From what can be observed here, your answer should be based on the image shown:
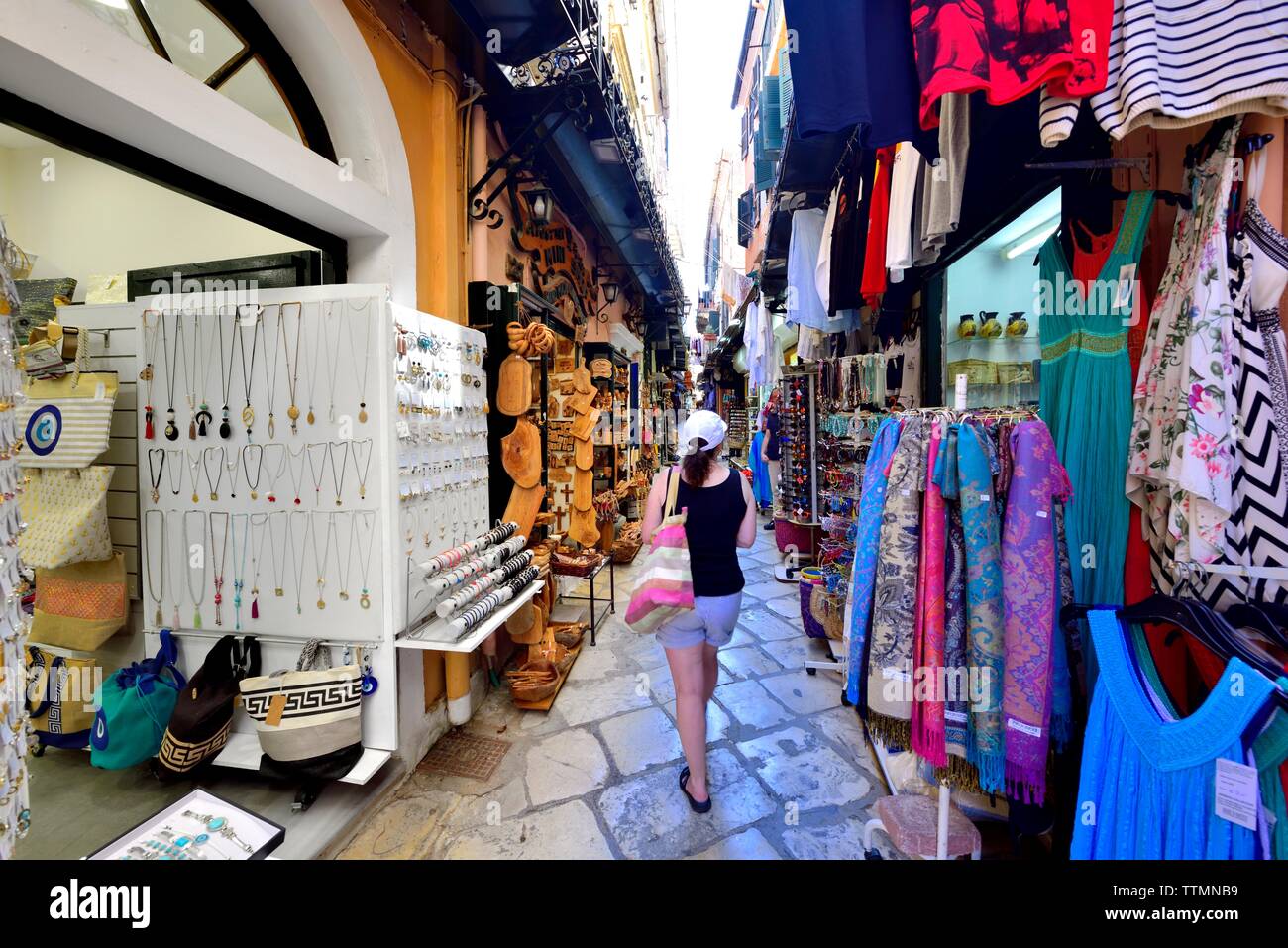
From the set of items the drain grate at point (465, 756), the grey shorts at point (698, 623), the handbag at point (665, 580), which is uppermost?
the handbag at point (665, 580)

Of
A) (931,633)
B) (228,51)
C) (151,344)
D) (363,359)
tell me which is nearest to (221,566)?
(151,344)

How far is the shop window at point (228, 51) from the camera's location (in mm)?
1865

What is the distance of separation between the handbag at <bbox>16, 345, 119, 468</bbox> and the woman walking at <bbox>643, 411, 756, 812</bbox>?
9.48ft

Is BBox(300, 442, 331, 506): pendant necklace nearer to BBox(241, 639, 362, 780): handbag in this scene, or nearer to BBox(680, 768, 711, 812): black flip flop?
BBox(241, 639, 362, 780): handbag

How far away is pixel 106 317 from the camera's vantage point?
2660 millimetres

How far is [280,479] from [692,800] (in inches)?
106

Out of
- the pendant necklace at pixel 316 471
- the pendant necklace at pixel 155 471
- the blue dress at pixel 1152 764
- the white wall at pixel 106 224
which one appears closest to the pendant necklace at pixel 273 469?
the pendant necklace at pixel 316 471

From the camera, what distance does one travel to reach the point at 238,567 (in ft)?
8.09

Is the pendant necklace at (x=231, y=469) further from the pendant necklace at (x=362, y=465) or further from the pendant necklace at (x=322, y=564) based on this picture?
the pendant necklace at (x=362, y=465)

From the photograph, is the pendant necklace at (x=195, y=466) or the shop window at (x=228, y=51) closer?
the shop window at (x=228, y=51)

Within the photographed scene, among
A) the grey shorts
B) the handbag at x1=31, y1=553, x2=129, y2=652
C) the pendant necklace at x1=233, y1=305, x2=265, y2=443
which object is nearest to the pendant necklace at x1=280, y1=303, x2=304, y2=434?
the pendant necklace at x1=233, y1=305, x2=265, y2=443

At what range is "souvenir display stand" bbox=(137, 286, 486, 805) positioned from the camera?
7.86ft

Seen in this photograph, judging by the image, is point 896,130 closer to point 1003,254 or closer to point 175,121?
point 1003,254
